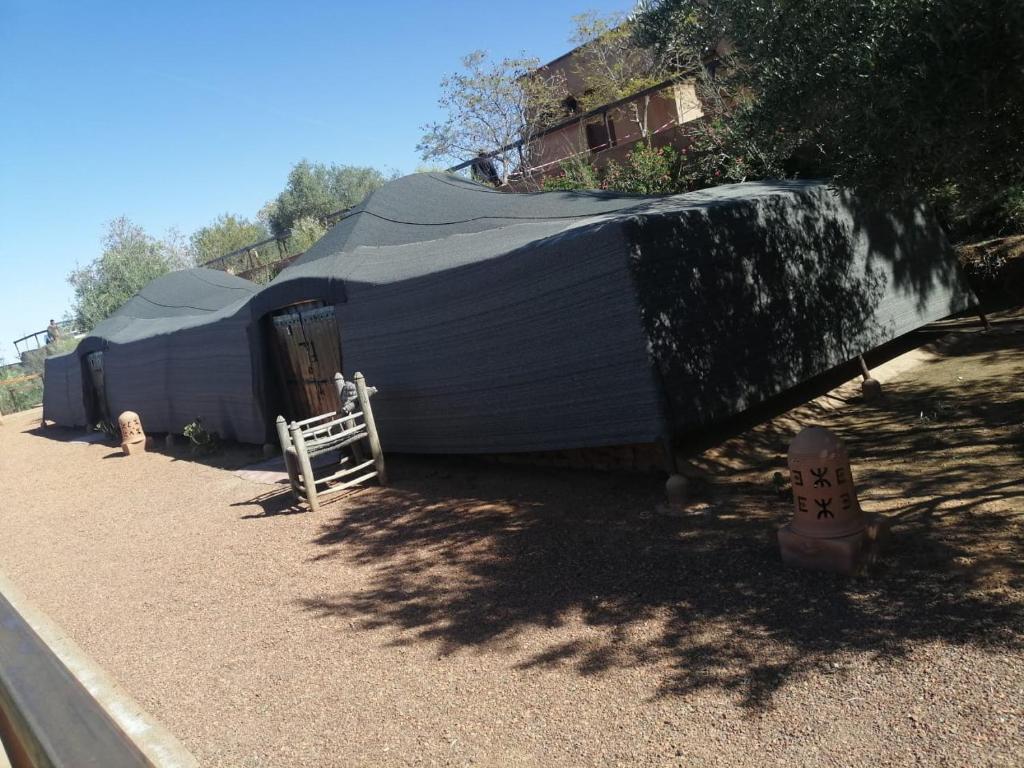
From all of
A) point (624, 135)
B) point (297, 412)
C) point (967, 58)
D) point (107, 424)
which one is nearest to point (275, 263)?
point (107, 424)

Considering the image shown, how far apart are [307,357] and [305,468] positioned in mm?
3111

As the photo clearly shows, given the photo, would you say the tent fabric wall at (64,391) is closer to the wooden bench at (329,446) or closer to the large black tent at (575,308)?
the large black tent at (575,308)

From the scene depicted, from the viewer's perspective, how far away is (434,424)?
8.25 m

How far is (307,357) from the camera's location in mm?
10469

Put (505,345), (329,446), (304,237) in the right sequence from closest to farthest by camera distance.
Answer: (505,345), (329,446), (304,237)

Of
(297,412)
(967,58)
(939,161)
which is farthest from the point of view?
(297,412)

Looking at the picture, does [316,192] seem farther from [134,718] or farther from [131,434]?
[134,718]

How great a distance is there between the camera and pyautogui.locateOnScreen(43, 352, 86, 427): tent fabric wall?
18875 mm

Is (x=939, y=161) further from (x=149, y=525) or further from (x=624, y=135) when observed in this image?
(x=624, y=135)

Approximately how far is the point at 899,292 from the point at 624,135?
1231 centimetres

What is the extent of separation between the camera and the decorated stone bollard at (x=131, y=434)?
1412 cm

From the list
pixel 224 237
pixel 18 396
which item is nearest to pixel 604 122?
pixel 18 396

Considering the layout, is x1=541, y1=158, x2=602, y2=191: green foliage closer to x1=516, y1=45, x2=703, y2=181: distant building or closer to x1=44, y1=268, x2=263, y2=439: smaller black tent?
x1=516, y1=45, x2=703, y2=181: distant building

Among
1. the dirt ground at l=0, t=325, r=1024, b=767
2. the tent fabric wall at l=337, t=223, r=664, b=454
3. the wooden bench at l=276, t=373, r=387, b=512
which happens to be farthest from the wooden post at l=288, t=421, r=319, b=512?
the tent fabric wall at l=337, t=223, r=664, b=454
